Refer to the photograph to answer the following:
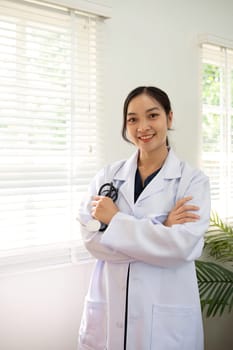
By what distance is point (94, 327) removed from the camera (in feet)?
6.02

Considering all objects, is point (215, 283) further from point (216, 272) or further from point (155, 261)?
point (155, 261)

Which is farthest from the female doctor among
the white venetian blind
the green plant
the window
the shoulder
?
the window

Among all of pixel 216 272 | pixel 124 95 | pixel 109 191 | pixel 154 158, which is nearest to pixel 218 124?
pixel 124 95

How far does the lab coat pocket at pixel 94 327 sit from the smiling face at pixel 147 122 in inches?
26.7

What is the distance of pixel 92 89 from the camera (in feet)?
7.66

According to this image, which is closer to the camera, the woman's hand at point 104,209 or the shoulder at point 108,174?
the woman's hand at point 104,209

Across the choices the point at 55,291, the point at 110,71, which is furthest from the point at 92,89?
the point at 55,291

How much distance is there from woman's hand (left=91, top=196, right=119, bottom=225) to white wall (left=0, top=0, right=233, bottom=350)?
0.57m

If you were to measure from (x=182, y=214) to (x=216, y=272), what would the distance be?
1126 millimetres

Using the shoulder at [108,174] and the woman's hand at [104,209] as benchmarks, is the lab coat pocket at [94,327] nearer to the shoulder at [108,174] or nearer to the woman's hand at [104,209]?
the woman's hand at [104,209]

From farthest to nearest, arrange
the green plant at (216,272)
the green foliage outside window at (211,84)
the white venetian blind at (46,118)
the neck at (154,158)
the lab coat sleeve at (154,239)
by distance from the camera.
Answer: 1. the green foliage outside window at (211,84)
2. the green plant at (216,272)
3. the white venetian blind at (46,118)
4. the neck at (154,158)
5. the lab coat sleeve at (154,239)

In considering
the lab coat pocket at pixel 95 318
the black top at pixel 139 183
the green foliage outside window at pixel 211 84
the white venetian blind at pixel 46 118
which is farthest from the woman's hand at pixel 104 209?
the green foliage outside window at pixel 211 84

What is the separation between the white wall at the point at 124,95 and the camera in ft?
6.95

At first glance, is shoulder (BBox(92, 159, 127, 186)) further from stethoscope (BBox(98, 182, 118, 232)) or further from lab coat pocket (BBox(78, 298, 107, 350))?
lab coat pocket (BBox(78, 298, 107, 350))
